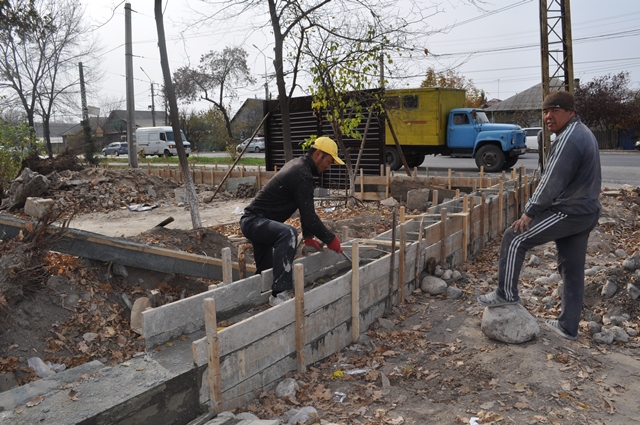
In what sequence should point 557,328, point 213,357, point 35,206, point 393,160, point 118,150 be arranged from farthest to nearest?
point 118,150
point 393,160
point 35,206
point 557,328
point 213,357

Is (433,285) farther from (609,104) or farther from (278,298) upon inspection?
(609,104)

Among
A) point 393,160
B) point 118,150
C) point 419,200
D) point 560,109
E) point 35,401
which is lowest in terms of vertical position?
point 35,401

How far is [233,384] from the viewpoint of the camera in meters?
3.84

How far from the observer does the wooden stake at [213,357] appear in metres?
3.60

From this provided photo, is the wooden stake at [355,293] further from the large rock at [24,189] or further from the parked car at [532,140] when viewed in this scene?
the parked car at [532,140]

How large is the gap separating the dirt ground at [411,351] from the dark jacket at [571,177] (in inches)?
48.8

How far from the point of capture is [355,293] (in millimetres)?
5059

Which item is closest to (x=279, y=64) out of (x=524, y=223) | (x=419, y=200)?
(x=419, y=200)

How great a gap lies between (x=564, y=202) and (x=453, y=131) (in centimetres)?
1633

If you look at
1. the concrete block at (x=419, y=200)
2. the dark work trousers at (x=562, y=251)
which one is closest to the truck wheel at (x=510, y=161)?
the concrete block at (x=419, y=200)

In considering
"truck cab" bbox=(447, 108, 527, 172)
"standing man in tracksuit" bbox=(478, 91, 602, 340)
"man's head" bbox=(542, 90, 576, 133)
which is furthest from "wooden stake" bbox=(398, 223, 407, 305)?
"truck cab" bbox=(447, 108, 527, 172)

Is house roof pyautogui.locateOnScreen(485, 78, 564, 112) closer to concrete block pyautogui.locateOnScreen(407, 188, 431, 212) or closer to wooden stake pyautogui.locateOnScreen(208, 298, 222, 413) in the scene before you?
concrete block pyautogui.locateOnScreen(407, 188, 431, 212)

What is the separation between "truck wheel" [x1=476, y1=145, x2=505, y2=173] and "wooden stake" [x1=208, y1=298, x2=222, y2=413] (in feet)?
56.4

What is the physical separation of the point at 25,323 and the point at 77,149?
51.6 ft
